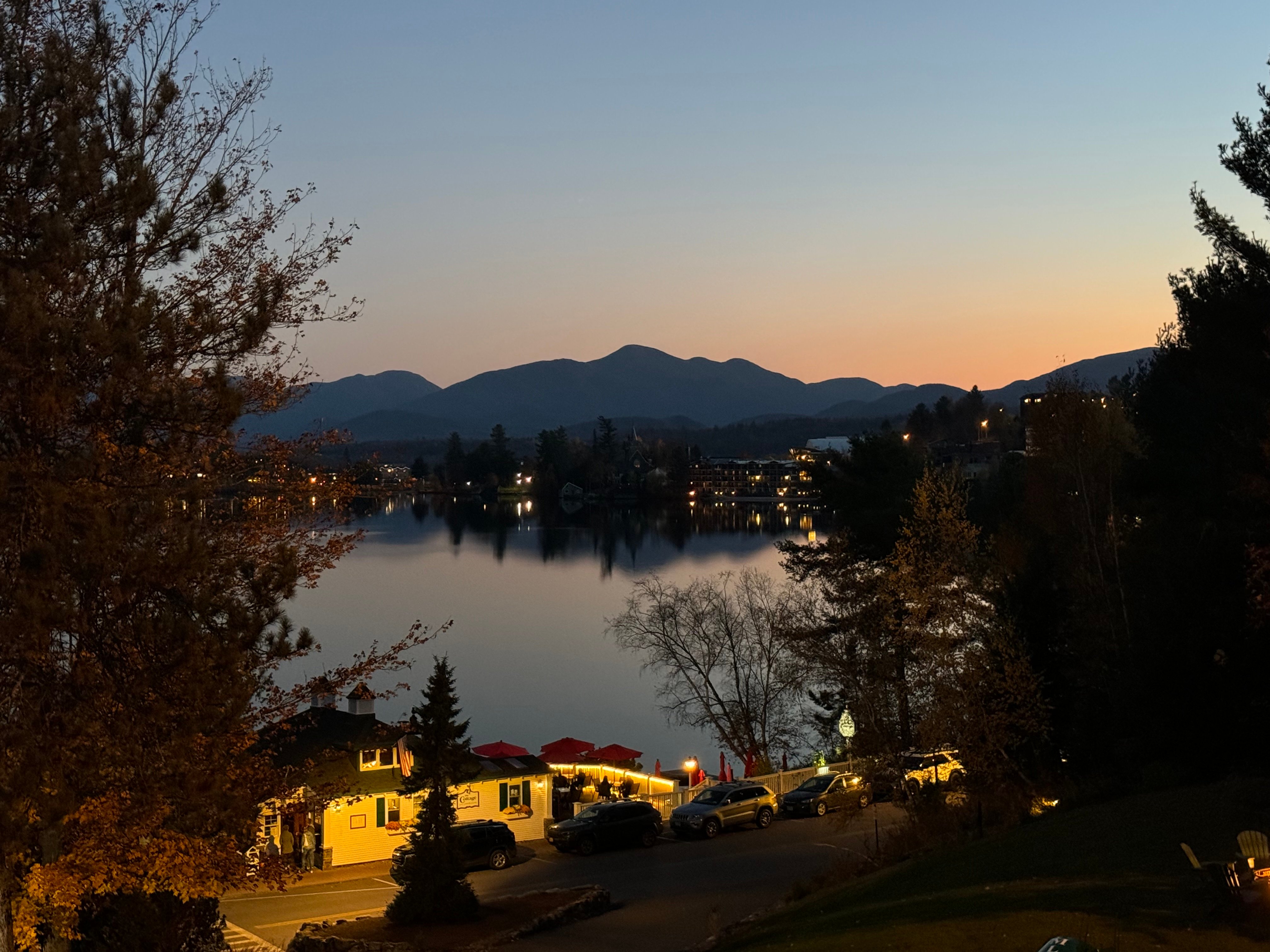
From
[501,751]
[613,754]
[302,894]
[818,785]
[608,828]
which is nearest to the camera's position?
[302,894]

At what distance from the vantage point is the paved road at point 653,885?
17.7 m

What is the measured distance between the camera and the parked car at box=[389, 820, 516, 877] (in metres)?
23.5

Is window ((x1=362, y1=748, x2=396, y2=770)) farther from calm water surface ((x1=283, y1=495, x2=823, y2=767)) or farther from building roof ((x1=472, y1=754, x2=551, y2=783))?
calm water surface ((x1=283, y1=495, x2=823, y2=767))

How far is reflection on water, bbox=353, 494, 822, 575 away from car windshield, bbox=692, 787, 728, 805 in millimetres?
56492

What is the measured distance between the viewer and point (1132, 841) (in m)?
14.6

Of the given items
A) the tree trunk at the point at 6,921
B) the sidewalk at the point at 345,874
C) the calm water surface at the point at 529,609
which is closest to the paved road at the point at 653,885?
the sidewalk at the point at 345,874

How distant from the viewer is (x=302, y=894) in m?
21.8

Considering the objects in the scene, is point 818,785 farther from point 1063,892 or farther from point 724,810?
point 1063,892

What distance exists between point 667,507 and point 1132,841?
174 m

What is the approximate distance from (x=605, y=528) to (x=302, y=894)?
120 metres

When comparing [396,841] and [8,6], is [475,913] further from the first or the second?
[8,6]

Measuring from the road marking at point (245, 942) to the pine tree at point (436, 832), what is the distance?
2132 mm

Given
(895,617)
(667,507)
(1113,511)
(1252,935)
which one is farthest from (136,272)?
(667,507)

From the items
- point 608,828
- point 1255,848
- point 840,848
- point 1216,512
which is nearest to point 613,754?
point 608,828
